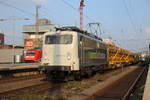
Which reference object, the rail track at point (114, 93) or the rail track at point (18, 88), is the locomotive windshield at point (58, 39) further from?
the rail track at point (114, 93)

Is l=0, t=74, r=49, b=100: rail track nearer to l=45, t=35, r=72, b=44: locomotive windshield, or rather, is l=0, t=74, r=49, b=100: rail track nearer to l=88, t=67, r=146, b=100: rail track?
l=45, t=35, r=72, b=44: locomotive windshield

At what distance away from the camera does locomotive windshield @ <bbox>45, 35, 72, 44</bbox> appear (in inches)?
623

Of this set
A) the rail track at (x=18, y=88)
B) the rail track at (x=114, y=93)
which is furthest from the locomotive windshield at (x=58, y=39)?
the rail track at (x=114, y=93)

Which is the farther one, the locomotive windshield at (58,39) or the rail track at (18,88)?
the locomotive windshield at (58,39)

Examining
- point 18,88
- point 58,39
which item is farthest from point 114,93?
point 58,39

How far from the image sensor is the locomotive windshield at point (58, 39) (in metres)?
15.8

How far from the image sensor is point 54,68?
15258mm

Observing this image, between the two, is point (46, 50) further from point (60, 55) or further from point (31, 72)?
point (31, 72)

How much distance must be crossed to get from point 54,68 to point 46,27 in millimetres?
65792

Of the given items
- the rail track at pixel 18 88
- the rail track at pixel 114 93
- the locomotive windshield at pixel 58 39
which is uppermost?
the locomotive windshield at pixel 58 39

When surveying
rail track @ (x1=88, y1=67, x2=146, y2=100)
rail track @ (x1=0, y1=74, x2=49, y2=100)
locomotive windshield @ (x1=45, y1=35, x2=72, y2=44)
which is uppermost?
locomotive windshield @ (x1=45, y1=35, x2=72, y2=44)

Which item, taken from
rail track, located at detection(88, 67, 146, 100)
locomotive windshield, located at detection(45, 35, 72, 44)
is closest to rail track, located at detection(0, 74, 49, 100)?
locomotive windshield, located at detection(45, 35, 72, 44)

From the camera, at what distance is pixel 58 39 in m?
16.0

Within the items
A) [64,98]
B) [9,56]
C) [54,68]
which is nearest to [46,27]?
[9,56]
